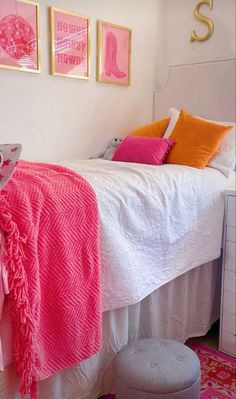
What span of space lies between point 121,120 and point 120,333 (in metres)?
1.61

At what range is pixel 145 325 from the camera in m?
1.66

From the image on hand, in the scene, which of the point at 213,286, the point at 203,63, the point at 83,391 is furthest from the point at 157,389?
the point at 203,63

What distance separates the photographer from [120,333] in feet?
4.78

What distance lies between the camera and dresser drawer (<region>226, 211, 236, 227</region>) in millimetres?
1760

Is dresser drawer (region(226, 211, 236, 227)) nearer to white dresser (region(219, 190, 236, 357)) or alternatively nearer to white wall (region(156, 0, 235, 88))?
white dresser (region(219, 190, 236, 357))

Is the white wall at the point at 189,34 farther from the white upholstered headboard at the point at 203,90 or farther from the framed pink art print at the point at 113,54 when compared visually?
the framed pink art print at the point at 113,54

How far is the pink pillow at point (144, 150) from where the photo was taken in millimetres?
2021

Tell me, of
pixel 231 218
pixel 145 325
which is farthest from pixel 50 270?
pixel 231 218

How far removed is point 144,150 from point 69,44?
798 millimetres

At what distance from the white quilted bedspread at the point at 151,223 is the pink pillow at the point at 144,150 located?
20 centimetres

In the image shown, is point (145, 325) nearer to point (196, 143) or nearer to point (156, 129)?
point (196, 143)

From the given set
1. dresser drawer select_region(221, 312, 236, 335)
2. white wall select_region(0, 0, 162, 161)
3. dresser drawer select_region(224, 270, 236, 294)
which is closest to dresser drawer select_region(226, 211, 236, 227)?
dresser drawer select_region(224, 270, 236, 294)

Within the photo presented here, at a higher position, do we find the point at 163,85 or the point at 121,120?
the point at 163,85

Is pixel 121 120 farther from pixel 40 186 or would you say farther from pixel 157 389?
pixel 157 389
